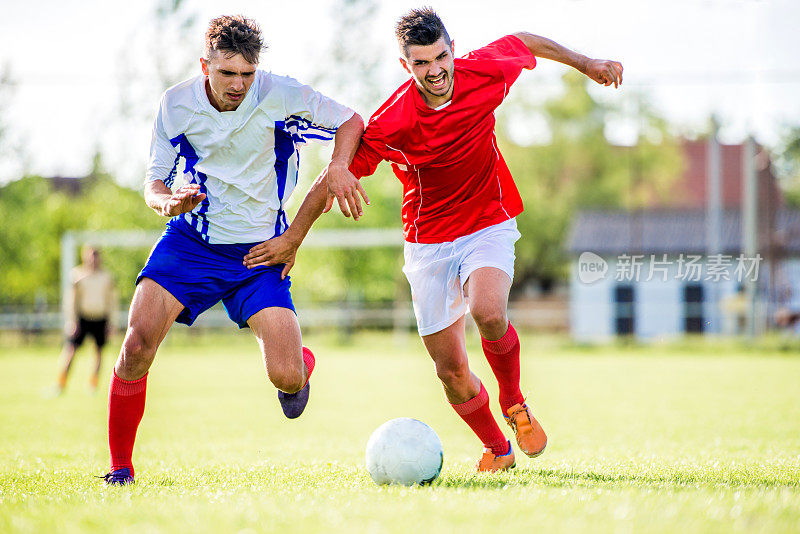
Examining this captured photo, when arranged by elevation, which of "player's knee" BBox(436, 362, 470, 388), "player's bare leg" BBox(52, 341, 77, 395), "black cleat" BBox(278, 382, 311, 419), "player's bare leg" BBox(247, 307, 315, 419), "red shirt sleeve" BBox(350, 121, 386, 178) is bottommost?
"player's bare leg" BBox(52, 341, 77, 395)

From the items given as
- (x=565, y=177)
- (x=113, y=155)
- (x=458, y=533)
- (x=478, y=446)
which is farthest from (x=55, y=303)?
(x=458, y=533)

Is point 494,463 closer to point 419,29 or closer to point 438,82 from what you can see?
point 438,82

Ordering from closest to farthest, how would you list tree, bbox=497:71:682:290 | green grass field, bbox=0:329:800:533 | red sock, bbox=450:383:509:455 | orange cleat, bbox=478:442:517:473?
green grass field, bbox=0:329:800:533 → orange cleat, bbox=478:442:517:473 → red sock, bbox=450:383:509:455 → tree, bbox=497:71:682:290

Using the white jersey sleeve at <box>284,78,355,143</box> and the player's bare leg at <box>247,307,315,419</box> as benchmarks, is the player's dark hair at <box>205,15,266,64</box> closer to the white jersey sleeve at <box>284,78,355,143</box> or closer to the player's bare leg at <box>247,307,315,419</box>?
the white jersey sleeve at <box>284,78,355,143</box>

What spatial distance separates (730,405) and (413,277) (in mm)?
6027

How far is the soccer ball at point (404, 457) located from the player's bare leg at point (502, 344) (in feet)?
2.12

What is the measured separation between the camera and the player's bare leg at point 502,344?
4.88 meters

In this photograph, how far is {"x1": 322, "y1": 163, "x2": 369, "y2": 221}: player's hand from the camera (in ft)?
14.9

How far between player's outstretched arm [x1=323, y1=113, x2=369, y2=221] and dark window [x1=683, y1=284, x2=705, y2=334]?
27.4 meters

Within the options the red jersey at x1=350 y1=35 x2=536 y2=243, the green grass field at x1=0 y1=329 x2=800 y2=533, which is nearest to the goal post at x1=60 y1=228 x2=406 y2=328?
the green grass field at x1=0 y1=329 x2=800 y2=533

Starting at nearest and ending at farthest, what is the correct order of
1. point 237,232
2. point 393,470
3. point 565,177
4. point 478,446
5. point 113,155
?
point 393,470 < point 237,232 < point 478,446 < point 113,155 < point 565,177

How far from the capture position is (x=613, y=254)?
122ft

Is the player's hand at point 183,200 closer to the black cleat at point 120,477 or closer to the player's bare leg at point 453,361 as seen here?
the black cleat at point 120,477

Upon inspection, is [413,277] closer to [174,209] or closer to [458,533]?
[174,209]
